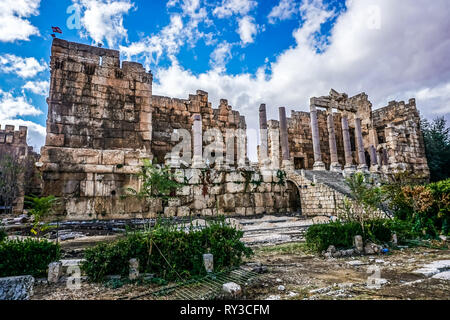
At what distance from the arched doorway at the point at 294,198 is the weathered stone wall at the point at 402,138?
35.9 feet

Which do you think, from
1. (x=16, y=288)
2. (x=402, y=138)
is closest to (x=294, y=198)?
(x=16, y=288)

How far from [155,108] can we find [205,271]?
40.6 ft

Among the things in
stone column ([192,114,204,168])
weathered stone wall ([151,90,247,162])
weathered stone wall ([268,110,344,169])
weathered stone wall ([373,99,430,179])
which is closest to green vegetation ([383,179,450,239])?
stone column ([192,114,204,168])

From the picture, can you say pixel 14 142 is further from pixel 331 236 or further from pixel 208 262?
pixel 331 236

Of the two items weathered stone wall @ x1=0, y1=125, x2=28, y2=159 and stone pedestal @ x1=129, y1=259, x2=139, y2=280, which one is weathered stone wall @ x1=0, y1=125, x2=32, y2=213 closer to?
weathered stone wall @ x1=0, y1=125, x2=28, y2=159

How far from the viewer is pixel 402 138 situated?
2122 centimetres

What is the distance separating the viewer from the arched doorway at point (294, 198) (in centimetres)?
1311

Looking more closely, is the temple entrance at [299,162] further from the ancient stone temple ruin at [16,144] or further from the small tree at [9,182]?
the small tree at [9,182]

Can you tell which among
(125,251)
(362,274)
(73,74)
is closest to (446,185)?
(362,274)

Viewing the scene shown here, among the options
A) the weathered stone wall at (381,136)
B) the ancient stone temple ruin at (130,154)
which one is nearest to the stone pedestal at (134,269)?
the ancient stone temple ruin at (130,154)

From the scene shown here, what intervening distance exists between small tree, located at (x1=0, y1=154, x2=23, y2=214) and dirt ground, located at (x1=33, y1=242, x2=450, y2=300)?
20447mm

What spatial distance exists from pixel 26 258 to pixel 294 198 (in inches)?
463

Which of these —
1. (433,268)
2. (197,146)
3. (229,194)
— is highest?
(197,146)

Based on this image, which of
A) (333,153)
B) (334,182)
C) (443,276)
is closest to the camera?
(443,276)
